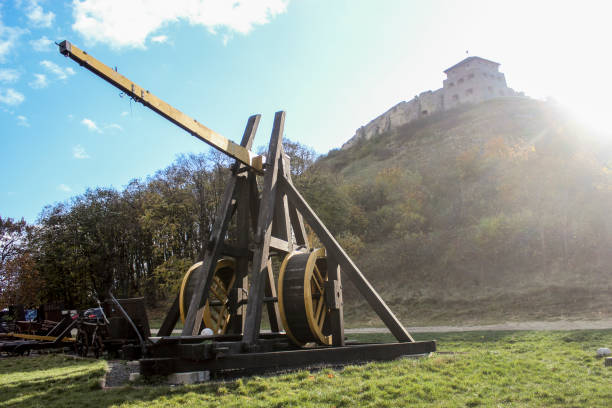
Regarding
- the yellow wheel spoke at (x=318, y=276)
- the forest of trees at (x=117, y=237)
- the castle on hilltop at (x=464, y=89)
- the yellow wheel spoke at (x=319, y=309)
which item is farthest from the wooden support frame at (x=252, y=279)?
the castle on hilltop at (x=464, y=89)

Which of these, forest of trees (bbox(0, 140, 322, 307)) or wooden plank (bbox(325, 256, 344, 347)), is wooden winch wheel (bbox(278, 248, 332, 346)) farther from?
forest of trees (bbox(0, 140, 322, 307))

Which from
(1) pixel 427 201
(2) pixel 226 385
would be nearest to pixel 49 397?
(2) pixel 226 385

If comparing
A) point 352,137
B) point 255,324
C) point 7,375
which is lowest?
point 7,375

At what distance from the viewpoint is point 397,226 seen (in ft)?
104

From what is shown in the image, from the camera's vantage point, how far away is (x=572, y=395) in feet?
16.4

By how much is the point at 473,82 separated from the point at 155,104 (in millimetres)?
77198

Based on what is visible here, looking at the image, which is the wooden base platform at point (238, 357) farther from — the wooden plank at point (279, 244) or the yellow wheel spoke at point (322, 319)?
the wooden plank at point (279, 244)

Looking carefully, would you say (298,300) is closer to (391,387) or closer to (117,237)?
(391,387)

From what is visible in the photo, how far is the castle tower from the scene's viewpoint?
74.8 m

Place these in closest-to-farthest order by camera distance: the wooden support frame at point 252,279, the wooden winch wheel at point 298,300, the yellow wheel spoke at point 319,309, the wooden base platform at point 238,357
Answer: the wooden base platform at point 238,357, the wooden support frame at point 252,279, the wooden winch wheel at point 298,300, the yellow wheel spoke at point 319,309

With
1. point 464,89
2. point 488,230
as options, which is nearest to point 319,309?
point 488,230

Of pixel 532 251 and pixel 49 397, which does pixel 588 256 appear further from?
pixel 49 397

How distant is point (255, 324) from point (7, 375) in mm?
5354

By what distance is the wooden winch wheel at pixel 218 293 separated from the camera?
27.9 ft
